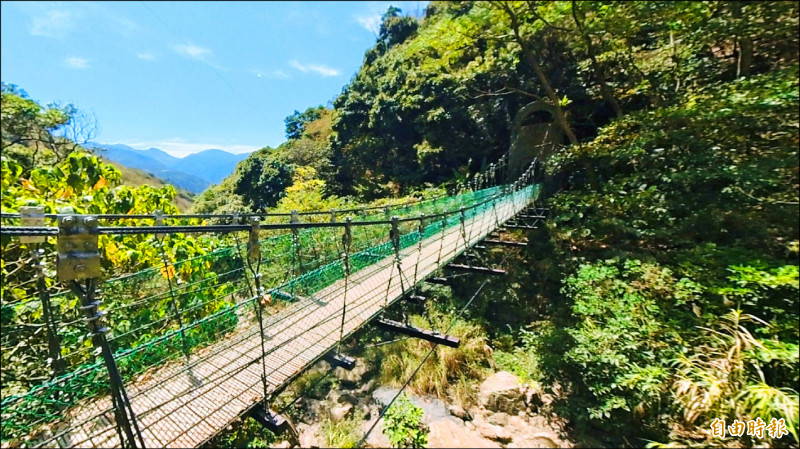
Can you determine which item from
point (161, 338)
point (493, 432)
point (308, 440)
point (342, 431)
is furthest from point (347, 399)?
point (161, 338)

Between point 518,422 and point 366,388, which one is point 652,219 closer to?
point 518,422

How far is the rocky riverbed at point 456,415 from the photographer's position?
275cm

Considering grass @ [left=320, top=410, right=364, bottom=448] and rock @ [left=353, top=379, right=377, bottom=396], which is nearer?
grass @ [left=320, top=410, right=364, bottom=448]

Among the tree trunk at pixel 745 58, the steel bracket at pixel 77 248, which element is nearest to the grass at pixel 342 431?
the steel bracket at pixel 77 248

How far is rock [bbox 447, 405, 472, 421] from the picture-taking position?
3.09 m

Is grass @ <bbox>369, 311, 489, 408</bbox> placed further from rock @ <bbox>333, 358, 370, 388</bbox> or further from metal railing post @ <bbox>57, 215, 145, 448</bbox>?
metal railing post @ <bbox>57, 215, 145, 448</bbox>

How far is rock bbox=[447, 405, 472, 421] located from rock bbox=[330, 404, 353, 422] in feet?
3.35

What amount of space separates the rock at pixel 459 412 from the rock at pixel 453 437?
213mm

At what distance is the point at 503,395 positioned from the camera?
314cm

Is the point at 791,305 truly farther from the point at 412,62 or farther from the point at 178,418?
the point at 412,62

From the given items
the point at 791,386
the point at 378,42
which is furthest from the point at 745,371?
the point at 378,42

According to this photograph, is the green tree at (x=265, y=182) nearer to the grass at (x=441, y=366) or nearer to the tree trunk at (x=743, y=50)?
the grass at (x=441, y=366)

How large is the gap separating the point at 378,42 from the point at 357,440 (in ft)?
43.0

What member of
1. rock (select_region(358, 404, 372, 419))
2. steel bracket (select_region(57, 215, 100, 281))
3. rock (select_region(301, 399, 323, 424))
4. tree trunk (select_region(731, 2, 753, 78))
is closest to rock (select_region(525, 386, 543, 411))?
rock (select_region(358, 404, 372, 419))
